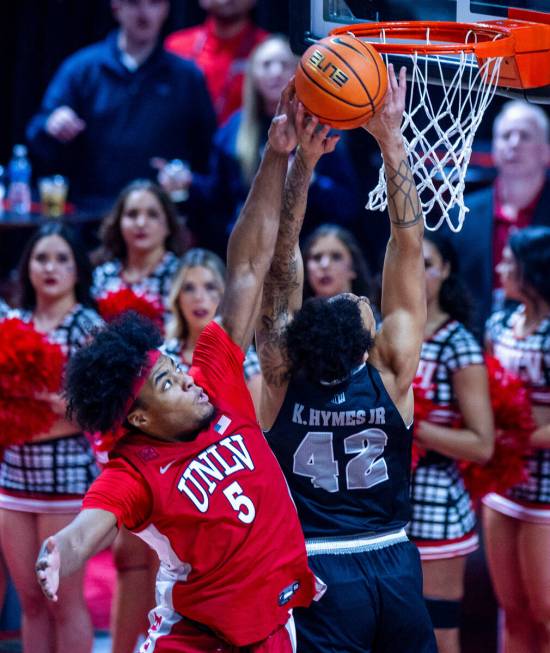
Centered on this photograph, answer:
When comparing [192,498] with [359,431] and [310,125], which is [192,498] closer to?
[359,431]

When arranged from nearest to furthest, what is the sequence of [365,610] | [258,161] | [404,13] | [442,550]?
1. [365,610]
2. [404,13]
3. [442,550]
4. [258,161]

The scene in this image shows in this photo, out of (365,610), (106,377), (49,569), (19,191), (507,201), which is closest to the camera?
(49,569)

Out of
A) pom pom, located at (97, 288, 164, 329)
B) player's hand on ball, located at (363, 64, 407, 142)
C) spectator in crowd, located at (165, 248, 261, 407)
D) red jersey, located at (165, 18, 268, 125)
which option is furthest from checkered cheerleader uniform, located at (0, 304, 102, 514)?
red jersey, located at (165, 18, 268, 125)

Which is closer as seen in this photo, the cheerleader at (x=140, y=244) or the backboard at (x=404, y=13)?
the backboard at (x=404, y=13)

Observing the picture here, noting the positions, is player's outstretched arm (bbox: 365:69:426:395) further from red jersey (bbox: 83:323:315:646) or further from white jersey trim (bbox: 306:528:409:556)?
red jersey (bbox: 83:323:315:646)

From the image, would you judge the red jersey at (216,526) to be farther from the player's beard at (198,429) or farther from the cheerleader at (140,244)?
the cheerleader at (140,244)

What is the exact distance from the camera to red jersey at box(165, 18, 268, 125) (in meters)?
8.30

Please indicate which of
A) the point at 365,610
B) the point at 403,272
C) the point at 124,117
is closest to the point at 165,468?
the point at 365,610

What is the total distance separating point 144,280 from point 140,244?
0.63ft

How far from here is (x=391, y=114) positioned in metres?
3.64

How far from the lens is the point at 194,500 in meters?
3.28

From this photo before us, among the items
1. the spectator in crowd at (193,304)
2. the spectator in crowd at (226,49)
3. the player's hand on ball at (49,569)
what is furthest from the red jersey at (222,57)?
the player's hand on ball at (49,569)

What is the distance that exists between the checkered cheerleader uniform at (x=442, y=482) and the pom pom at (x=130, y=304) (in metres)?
1.46

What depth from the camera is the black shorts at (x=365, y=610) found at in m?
3.59
